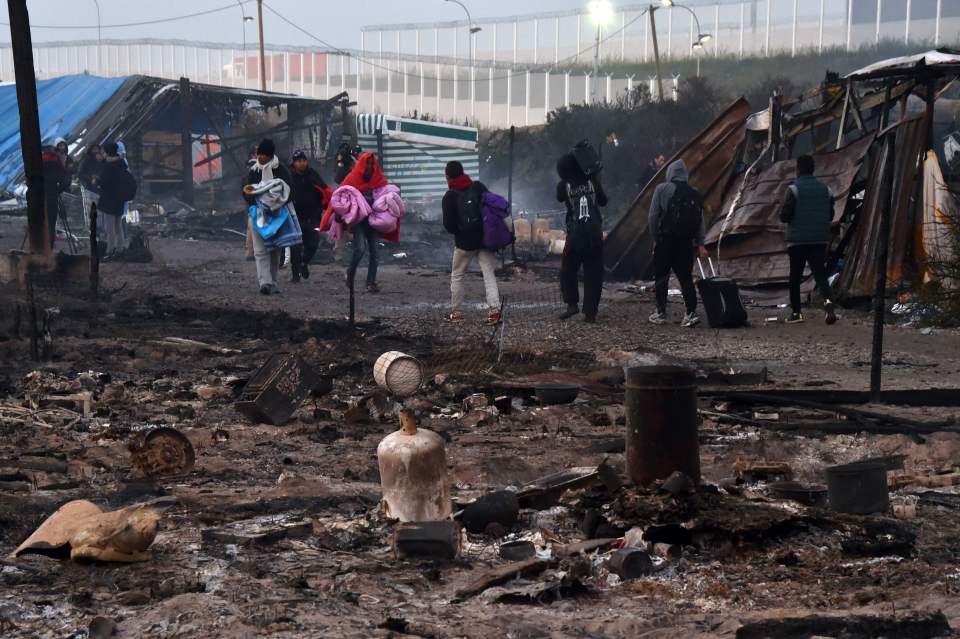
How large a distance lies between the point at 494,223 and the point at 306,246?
423 centimetres

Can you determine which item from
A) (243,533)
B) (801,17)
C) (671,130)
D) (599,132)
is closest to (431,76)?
(801,17)

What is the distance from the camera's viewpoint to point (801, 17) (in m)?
55.6

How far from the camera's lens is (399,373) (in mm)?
8414

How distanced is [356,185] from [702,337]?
16.5 feet

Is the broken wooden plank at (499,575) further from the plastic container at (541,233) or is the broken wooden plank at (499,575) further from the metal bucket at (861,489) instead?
the plastic container at (541,233)

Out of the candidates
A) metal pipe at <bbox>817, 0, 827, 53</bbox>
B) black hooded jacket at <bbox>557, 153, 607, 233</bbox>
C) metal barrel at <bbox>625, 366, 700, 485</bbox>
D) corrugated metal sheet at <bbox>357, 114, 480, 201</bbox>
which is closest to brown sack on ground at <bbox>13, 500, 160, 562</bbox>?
metal barrel at <bbox>625, 366, 700, 485</bbox>

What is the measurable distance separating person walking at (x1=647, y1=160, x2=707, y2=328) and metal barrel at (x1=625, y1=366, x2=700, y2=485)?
6.65 m

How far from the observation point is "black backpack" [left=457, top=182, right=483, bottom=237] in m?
12.8

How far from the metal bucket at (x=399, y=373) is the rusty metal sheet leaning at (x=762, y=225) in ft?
24.9

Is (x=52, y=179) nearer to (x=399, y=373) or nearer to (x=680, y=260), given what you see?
(x=680, y=260)

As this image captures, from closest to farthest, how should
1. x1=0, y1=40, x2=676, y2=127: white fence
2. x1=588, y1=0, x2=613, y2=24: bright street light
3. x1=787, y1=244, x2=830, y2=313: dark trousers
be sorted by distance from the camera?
x1=787, y1=244, x2=830, y2=313: dark trousers → x1=588, y1=0, x2=613, y2=24: bright street light → x1=0, y1=40, x2=676, y2=127: white fence

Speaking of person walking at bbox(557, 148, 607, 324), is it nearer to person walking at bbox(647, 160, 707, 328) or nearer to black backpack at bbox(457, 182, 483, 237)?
person walking at bbox(647, 160, 707, 328)

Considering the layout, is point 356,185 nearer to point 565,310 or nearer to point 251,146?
point 565,310

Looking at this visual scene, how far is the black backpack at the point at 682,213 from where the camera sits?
12383mm
